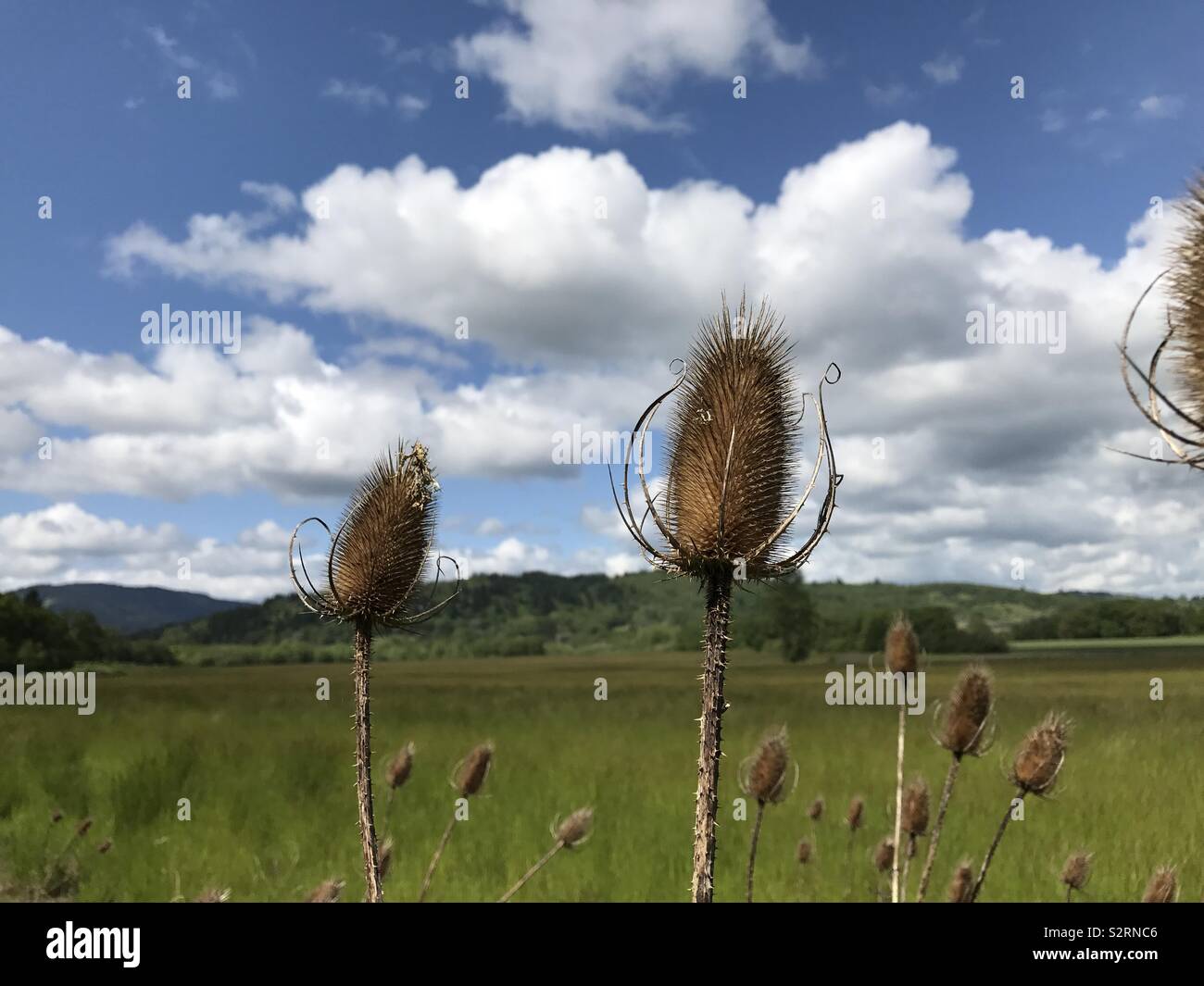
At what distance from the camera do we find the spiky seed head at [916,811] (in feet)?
22.9

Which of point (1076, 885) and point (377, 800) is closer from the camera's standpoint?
point (1076, 885)

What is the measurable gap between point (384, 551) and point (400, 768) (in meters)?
2.47

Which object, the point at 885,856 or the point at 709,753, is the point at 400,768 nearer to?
the point at 709,753

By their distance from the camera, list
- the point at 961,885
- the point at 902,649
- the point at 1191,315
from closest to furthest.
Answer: the point at 1191,315 → the point at 902,649 → the point at 961,885

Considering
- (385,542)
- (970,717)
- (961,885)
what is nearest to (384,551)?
(385,542)

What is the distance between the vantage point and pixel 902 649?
262 inches

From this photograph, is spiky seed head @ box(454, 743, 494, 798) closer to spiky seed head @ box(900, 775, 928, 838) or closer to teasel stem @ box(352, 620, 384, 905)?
teasel stem @ box(352, 620, 384, 905)

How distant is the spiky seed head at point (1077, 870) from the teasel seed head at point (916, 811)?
3.74 feet

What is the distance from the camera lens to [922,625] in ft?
406

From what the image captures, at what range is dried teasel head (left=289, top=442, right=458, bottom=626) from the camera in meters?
5.28

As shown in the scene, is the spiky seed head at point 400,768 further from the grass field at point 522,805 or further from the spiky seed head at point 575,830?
the grass field at point 522,805

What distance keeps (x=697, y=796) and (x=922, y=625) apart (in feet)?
428

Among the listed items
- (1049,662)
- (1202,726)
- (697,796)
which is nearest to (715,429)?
(697,796)
